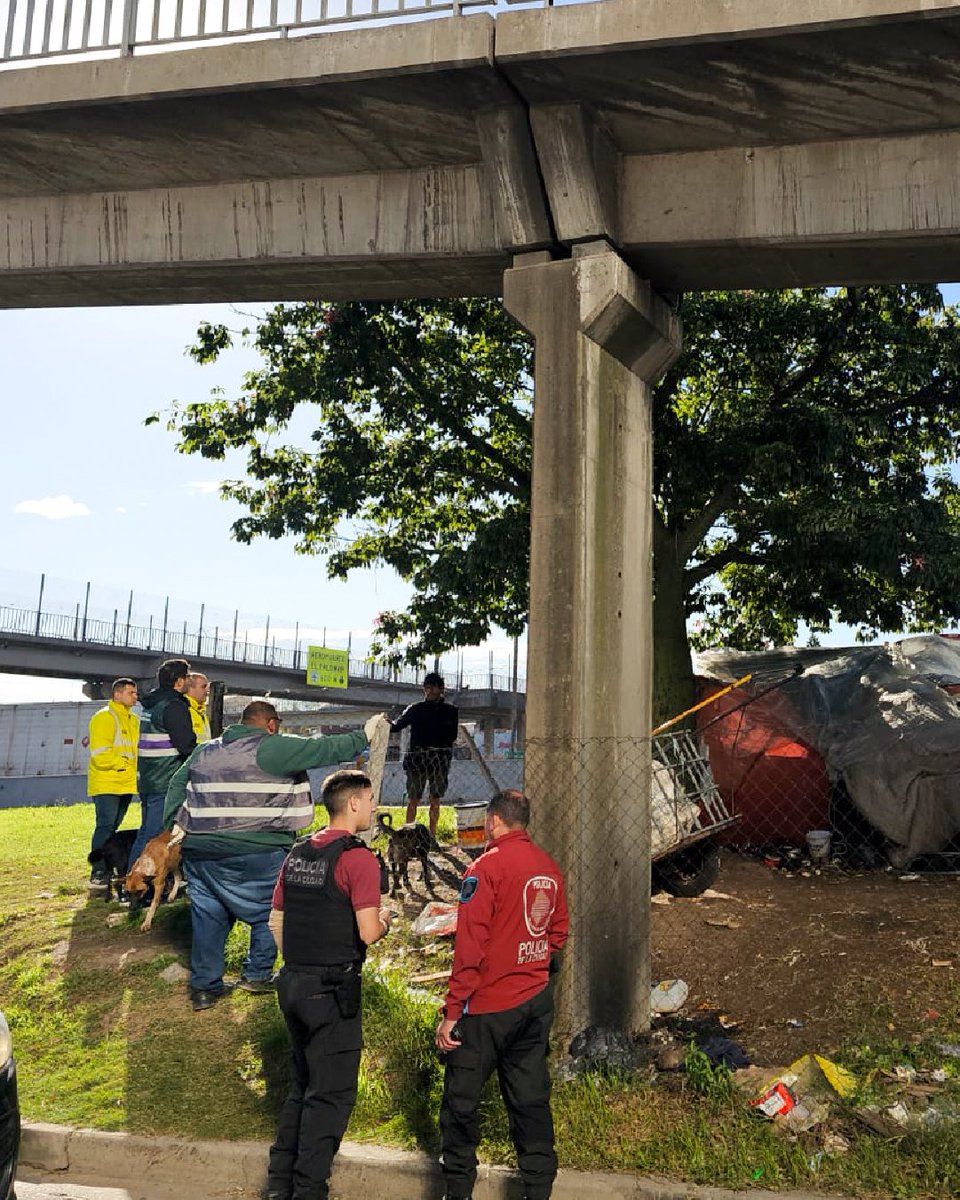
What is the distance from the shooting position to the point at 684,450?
11.4 m

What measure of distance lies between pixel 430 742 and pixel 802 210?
6527mm

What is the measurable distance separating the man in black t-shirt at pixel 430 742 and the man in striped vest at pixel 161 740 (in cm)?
300

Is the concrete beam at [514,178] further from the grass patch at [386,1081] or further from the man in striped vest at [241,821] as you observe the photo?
the grass patch at [386,1081]

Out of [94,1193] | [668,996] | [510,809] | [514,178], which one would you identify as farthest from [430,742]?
[510,809]

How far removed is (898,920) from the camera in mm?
7934

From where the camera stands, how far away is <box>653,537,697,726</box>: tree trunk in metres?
12.3

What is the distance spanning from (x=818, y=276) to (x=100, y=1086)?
6.93 metres

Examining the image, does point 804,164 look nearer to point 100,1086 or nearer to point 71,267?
point 71,267

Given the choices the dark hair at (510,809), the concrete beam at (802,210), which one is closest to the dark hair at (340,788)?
the dark hair at (510,809)

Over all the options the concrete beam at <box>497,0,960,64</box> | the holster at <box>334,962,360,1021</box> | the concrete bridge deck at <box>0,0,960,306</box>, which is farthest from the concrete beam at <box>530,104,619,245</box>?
the holster at <box>334,962,360,1021</box>

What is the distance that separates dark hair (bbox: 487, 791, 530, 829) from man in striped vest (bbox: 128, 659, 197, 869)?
4609mm

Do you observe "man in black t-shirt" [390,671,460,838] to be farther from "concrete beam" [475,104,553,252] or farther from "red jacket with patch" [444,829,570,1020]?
"red jacket with patch" [444,829,570,1020]

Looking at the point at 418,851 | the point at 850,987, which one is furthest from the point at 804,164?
the point at 418,851

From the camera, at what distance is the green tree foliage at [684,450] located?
11.2m
